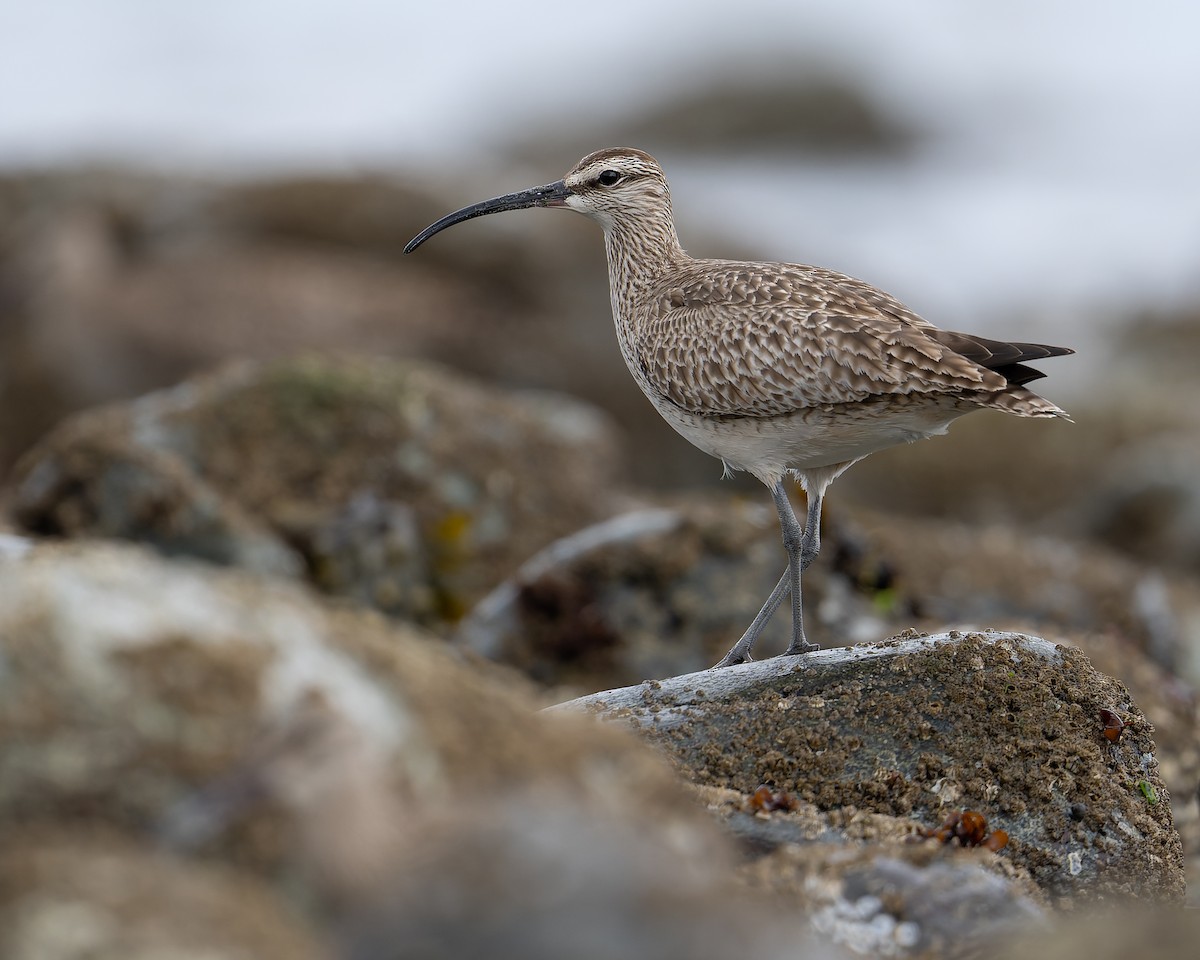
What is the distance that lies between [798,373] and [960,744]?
2.54 meters

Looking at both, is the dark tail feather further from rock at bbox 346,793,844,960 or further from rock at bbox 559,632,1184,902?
rock at bbox 346,793,844,960

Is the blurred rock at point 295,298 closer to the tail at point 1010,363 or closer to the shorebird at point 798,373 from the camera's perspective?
the shorebird at point 798,373

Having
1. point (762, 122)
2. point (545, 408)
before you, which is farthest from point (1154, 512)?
point (762, 122)

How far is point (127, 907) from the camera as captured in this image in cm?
336

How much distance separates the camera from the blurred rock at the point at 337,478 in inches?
415

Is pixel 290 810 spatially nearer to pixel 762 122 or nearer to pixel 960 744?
pixel 960 744

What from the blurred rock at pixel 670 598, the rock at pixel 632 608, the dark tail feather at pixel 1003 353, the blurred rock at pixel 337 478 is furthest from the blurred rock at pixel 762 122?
the dark tail feather at pixel 1003 353

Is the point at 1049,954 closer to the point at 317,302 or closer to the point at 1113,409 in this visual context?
the point at 317,302

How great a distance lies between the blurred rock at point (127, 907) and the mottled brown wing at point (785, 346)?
16.7ft

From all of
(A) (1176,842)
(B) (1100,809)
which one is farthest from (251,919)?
(A) (1176,842)

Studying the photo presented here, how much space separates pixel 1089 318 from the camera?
107ft

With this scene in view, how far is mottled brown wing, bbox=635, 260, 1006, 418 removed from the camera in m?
7.75

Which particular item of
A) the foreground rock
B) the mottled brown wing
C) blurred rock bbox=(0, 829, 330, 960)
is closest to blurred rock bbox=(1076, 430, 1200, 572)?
the mottled brown wing

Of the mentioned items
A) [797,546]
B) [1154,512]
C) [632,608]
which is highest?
[797,546]
